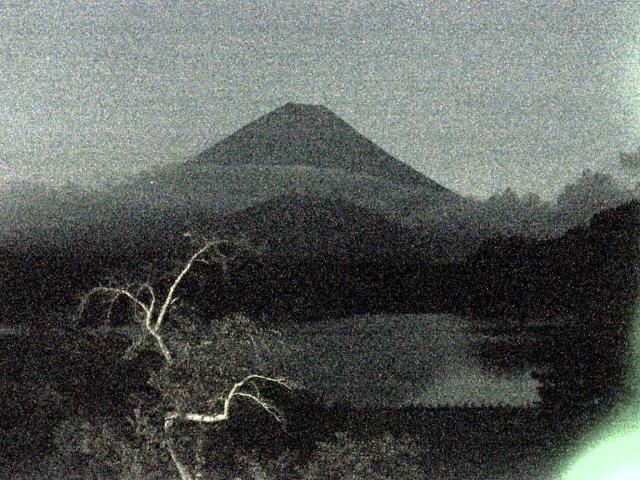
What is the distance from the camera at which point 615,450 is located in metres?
7.35

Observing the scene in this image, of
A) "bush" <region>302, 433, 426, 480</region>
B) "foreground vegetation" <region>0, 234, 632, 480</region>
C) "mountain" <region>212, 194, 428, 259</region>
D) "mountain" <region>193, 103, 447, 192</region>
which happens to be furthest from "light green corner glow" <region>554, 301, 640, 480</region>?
"mountain" <region>193, 103, 447, 192</region>

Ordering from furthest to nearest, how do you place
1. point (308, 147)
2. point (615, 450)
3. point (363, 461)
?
point (308, 147) → point (615, 450) → point (363, 461)

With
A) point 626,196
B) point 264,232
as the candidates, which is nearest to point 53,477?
point 264,232

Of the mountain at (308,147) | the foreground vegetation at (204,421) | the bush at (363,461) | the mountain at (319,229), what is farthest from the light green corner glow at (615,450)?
the mountain at (308,147)

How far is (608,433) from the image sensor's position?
755 centimetres

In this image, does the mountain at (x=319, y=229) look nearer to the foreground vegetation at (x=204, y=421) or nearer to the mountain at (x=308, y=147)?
the mountain at (x=308, y=147)

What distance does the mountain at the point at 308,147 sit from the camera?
9.32 meters

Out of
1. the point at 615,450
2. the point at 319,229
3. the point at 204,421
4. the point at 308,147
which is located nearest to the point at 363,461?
the point at 204,421

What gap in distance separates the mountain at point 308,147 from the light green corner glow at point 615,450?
415 centimetres

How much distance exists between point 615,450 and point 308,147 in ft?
19.6

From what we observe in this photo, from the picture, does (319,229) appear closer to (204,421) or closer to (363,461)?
(204,421)

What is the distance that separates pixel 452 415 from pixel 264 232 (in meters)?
3.56

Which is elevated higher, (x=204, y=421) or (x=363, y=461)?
(x=204, y=421)

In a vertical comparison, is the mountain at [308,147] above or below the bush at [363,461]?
above
